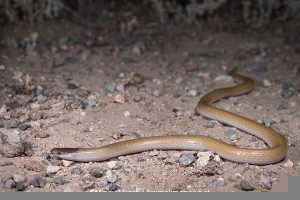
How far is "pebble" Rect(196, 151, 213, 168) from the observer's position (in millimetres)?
5109

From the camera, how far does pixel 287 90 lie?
686cm

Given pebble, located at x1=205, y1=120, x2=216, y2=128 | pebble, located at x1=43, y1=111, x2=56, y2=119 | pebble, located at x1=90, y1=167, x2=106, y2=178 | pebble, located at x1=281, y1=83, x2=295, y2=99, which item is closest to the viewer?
pebble, located at x1=90, y1=167, x2=106, y2=178

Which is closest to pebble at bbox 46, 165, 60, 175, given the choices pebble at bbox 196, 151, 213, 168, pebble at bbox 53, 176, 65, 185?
pebble at bbox 53, 176, 65, 185

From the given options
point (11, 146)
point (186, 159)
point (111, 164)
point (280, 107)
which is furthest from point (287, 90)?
point (11, 146)

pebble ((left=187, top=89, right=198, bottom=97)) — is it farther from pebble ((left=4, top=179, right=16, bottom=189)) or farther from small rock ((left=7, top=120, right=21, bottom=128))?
pebble ((left=4, top=179, right=16, bottom=189))

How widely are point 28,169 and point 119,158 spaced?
84 cm

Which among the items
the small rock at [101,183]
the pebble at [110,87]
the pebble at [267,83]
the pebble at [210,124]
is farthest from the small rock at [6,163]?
the pebble at [267,83]

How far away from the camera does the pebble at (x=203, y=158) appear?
201 inches

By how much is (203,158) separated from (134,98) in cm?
157

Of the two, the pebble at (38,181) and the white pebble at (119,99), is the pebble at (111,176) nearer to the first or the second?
the pebble at (38,181)

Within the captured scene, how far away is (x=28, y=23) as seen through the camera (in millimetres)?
8070

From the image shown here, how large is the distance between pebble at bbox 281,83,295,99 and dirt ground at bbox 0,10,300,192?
0.8 inches

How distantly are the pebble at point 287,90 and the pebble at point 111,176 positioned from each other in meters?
2.71

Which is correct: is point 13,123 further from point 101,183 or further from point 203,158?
point 203,158
